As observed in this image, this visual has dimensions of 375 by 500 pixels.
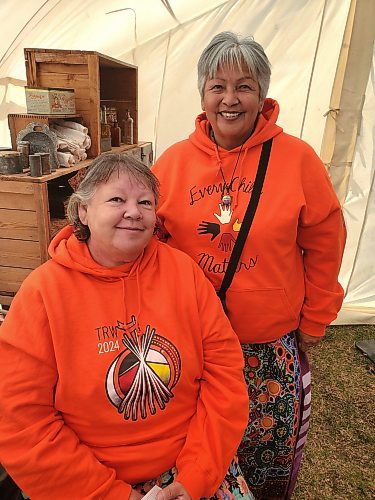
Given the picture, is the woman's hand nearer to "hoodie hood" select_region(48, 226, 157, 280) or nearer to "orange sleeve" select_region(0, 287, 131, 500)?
"orange sleeve" select_region(0, 287, 131, 500)

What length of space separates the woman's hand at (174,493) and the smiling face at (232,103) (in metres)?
1.04

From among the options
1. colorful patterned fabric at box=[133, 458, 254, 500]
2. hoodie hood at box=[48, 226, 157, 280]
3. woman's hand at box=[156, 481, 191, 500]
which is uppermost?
hoodie hood at box=[48, 226, 157, 280]

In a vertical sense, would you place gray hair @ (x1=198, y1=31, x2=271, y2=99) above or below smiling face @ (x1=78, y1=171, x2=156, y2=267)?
above

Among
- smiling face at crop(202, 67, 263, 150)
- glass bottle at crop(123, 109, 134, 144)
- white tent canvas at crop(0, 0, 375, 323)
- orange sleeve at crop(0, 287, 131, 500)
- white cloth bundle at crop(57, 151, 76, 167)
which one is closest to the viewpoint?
orange sleeve at crop(0, 287, 131, 500)

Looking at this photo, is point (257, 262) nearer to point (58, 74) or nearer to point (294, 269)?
point (294, 269)

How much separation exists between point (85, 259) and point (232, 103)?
25.6 inches

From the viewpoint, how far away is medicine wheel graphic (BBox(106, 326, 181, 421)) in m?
1.13

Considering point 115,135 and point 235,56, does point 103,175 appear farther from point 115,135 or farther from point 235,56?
point 115,135

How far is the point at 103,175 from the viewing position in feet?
3.98

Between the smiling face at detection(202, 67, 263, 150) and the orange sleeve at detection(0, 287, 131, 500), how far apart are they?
779mm

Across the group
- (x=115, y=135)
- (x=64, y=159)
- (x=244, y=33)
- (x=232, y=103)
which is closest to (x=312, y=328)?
(x=232, y=103)

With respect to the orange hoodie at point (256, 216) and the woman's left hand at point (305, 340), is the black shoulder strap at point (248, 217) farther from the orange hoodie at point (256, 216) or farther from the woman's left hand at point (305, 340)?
the woman's left hand at point (305, 340)

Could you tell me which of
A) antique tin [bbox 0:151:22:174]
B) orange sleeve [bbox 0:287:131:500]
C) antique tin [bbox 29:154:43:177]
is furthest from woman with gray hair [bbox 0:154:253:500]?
antique tin [bbox 0:151:22:174]

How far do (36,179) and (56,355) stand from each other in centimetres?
109
